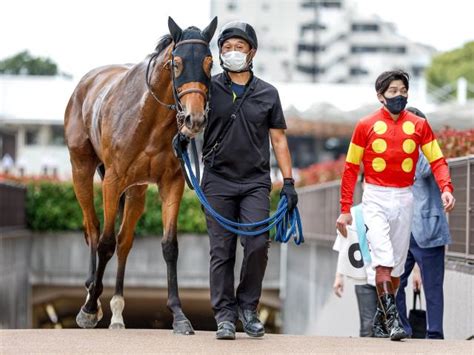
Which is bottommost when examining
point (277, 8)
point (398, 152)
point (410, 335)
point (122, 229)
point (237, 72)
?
A: point (410, 335)

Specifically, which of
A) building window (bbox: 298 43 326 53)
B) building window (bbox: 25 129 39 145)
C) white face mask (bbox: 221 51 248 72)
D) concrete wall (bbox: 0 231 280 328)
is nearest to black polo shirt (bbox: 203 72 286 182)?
white face mask (bbox: 221 51 248 72)

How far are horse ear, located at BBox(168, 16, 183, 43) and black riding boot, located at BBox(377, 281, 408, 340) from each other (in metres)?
2.25

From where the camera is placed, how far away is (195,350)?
7457mm

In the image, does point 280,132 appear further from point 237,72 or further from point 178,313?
point 178,313

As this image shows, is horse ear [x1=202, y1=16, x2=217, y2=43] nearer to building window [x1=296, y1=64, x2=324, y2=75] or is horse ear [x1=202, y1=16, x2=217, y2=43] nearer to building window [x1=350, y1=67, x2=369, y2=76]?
building window [x1=296, y1=64, x2=324, y2=75]

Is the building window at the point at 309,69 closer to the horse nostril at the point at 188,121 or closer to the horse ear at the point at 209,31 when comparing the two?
the horse ear at the point at 209,31

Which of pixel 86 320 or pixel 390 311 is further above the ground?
pixel 390 311

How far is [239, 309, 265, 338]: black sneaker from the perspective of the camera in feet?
27.8

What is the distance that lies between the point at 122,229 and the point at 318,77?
410ft

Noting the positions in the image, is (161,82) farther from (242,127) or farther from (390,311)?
(390,311)

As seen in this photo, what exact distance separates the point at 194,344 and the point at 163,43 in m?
2.57

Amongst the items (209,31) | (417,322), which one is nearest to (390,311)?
(417,322)

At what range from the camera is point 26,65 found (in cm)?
10175

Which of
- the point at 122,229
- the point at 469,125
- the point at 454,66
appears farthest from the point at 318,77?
the point at 122,229
